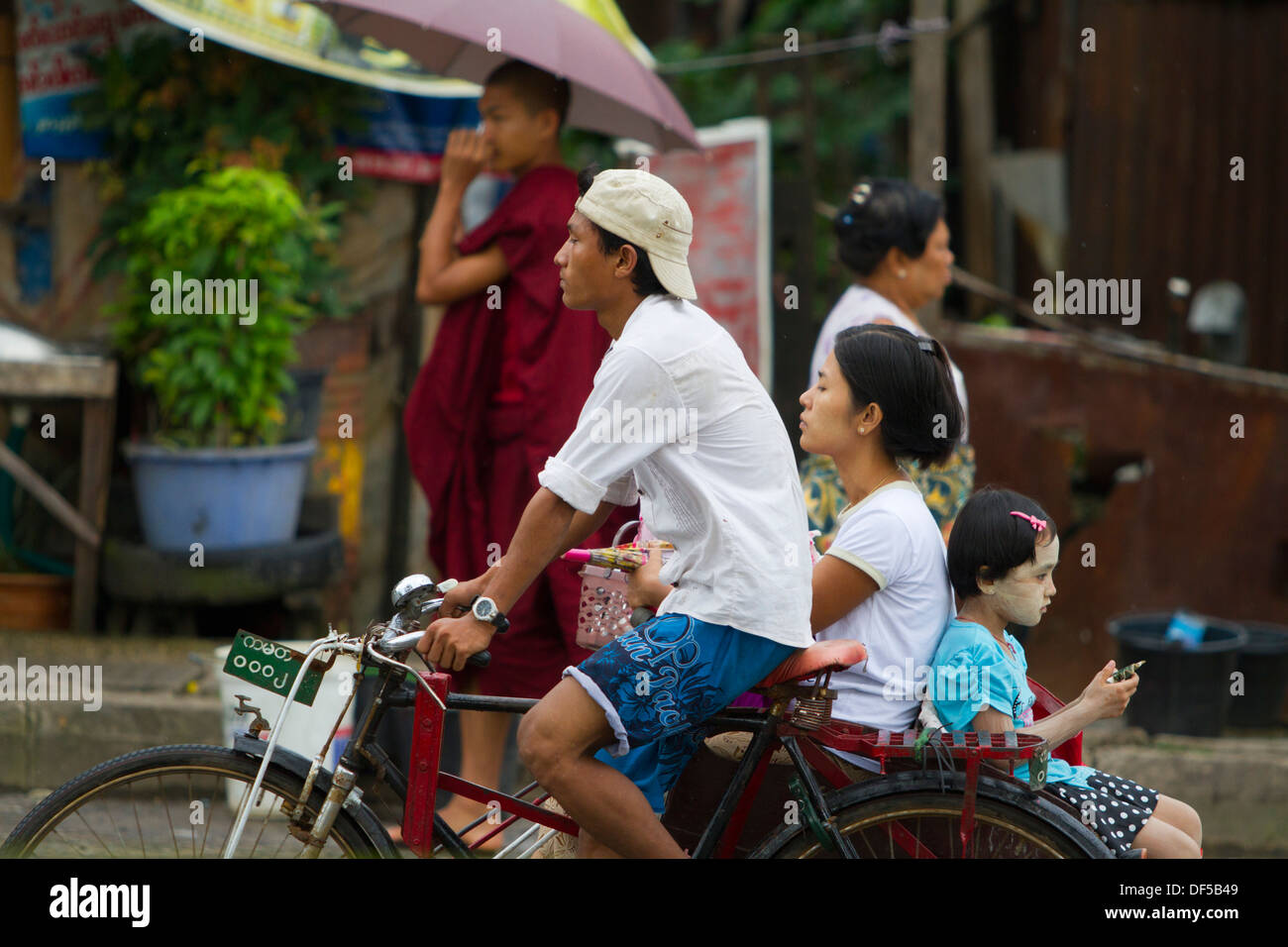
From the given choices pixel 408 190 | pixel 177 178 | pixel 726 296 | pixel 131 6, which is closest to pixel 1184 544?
pixel 726 296

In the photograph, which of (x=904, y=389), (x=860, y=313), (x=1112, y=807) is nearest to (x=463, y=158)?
(x=860, y=313)

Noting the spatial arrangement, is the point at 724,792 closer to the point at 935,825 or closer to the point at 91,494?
the point at 935,825

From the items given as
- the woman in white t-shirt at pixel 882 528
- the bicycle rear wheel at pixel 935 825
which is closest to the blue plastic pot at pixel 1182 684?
the woman in white t-shirt at pixel 882 528

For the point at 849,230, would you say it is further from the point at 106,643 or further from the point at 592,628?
the point at 106,643

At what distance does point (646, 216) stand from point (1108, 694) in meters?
1.29

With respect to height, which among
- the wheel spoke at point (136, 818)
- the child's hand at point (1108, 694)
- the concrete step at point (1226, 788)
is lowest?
the concrete step at point (1226, 788)

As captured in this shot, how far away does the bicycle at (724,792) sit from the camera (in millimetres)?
2643

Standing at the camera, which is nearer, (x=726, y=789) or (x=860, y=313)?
(x=726, y=789)

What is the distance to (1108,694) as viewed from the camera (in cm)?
278

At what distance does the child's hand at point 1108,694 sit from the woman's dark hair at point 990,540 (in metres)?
0.27

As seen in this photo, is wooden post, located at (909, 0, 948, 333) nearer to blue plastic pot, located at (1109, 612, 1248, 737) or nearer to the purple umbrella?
the purple umbrella

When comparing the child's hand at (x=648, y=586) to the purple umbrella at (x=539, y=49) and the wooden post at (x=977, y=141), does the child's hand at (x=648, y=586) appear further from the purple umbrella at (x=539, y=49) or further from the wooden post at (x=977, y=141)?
the wooden post at (x=977, y=141)

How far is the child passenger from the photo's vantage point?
279 cm

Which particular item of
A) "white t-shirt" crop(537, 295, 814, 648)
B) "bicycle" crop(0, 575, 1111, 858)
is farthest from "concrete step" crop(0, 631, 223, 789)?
"white t-shirt" crop(537, 295, 814, 648)
